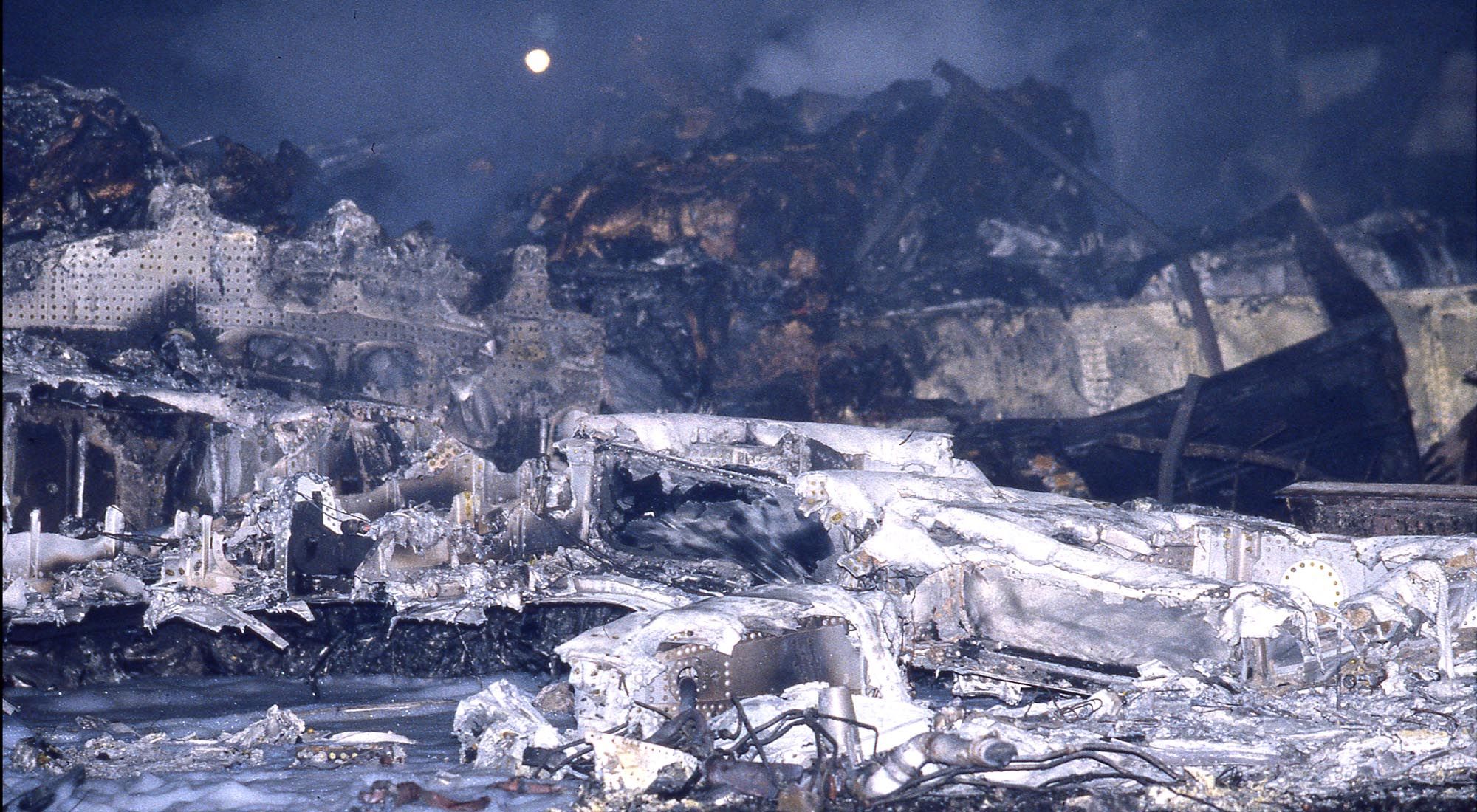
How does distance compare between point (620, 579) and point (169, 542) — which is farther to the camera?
point (169, 542)

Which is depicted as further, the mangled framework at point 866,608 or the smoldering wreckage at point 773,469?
the smoldering wreckage at point 773,469

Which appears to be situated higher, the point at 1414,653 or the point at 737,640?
the point at 737,640

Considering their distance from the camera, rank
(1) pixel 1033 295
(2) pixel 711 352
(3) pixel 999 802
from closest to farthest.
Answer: (3) pixel 999 802
(2) pixel 711 352
(1) pixel 1033 295

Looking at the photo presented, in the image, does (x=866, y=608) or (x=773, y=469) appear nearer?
(x=866, y=608)

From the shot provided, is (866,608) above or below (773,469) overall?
below

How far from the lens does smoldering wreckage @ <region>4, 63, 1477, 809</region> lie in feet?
11.9

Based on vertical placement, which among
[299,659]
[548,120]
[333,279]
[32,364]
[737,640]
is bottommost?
[299,659]

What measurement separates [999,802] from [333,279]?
289 inches

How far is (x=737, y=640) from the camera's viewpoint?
3.67 meters

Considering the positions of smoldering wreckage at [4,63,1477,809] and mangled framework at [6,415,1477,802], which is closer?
mangled framework at [6,415,1477,802]

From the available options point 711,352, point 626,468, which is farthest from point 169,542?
point 711,352

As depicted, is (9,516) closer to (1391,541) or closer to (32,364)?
(32,364)

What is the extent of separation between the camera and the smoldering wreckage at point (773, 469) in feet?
11.9

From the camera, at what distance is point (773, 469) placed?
580 centimetres
